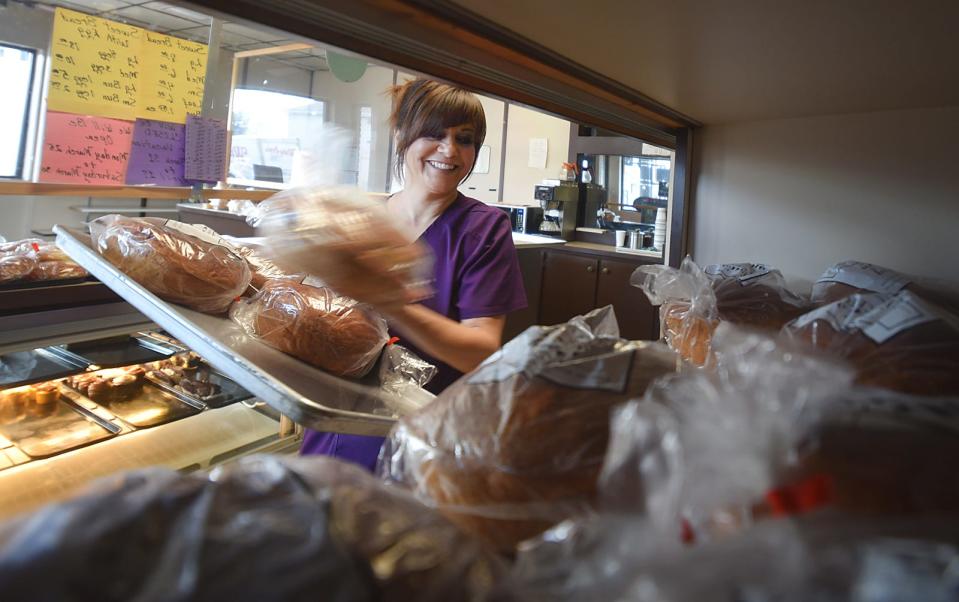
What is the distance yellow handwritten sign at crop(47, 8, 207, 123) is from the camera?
1.90 meters

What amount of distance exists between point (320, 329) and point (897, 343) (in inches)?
31.9

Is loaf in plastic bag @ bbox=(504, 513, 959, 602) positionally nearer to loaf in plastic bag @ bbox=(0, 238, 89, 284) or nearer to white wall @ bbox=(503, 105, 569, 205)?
loaf in plastic bag @ bbox=(0, 238, 89, 284)

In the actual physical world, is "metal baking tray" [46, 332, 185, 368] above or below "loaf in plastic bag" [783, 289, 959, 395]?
below

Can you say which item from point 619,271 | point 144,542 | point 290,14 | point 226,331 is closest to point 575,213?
point 619,271

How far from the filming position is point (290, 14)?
0.56 metres

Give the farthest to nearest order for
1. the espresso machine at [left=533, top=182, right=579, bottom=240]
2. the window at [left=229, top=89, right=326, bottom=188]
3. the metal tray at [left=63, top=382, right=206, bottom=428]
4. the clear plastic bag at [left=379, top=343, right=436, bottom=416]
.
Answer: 1. the window at [left=229, top=89, right=326, bottom=188]
2. the espresso machine at [left=533, top=182, right=579, bottom=240]
3. the metal tray at [left=63, top=382, right=206, bottom=428]
4. the clear plastic bag at [left=379, top=343, right=436, bottom=416]

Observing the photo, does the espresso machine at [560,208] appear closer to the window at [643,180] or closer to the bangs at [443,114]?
the window at [643,180]

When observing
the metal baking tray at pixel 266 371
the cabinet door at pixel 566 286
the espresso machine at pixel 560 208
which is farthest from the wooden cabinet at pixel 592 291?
the metal baking tray at pixel 266 371

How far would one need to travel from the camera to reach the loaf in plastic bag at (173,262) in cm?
107

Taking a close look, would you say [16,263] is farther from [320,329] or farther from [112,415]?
[320,329]

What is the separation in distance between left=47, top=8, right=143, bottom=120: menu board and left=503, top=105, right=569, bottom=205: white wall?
16.1ft

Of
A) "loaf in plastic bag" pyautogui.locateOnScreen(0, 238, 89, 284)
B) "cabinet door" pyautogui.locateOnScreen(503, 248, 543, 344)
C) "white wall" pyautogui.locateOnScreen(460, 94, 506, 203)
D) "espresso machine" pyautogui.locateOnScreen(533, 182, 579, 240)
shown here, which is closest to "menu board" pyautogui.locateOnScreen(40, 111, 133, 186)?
"loaf in plastic bag" pyautogui.locateOnScreen(0, 238, 89, 284)

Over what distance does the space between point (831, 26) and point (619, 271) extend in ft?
11.9

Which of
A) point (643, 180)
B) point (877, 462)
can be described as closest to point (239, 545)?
point (877, 462)
